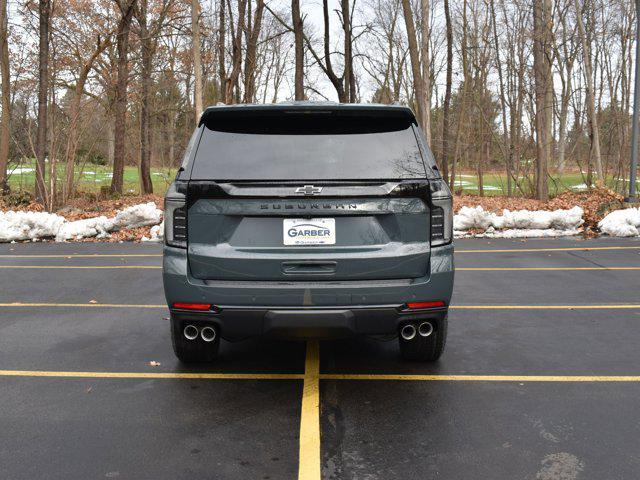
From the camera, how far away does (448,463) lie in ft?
10.7

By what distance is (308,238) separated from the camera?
397cm

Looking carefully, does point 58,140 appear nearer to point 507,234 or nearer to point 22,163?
point 22,163

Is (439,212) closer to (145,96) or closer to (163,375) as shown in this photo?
(163,375)

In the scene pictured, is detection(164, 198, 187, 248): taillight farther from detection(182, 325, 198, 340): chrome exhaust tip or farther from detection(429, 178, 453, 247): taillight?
detection(429, 178, 453, 247): taillight

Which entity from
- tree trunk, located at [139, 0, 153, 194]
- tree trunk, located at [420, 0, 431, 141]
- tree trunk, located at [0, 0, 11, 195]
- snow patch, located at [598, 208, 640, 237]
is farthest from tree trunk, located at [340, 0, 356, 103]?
snow patch, located at [598, 208, 640, 237]

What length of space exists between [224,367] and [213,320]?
1.03 metres

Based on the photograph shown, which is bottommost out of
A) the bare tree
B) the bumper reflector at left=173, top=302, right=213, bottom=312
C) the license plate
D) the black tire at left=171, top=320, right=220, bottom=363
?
the black tire at left=171, top=320, right=220, bottom=363

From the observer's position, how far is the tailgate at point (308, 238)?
396cm

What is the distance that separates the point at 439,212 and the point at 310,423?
159 cm

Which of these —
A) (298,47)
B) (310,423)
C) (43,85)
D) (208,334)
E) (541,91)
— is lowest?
(310,423)

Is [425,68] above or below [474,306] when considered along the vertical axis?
above

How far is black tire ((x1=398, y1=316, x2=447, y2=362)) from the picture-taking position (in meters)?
4.74

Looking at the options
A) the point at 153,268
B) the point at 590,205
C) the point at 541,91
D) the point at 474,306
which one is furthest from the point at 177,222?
the point at 541,91

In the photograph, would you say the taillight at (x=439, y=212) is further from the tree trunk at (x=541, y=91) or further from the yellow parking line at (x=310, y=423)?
the tree trunk at (x=541, y=91)
